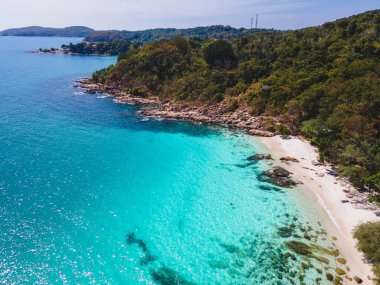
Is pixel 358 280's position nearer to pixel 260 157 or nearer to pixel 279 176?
pixel 279 176

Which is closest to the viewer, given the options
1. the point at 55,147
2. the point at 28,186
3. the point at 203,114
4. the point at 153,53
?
the point at 28,186

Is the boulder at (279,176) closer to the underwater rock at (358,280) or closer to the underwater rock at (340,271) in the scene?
the underwater rock at (340,271)

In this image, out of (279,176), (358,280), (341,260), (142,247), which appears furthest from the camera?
(279,176)

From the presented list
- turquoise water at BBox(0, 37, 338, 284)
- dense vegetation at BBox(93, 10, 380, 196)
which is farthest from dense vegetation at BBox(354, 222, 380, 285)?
dense vegetation at BBox(93, 10, 380, 196)

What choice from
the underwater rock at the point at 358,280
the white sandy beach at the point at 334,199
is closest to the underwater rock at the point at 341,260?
the white sandy beach at the point at 334,199

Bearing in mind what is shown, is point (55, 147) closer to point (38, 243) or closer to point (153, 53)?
point (38, 243)

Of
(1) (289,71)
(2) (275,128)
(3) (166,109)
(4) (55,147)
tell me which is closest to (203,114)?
(3) (166,109)

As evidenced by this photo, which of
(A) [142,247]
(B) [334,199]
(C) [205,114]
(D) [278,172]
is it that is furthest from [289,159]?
(A) [142,247]
